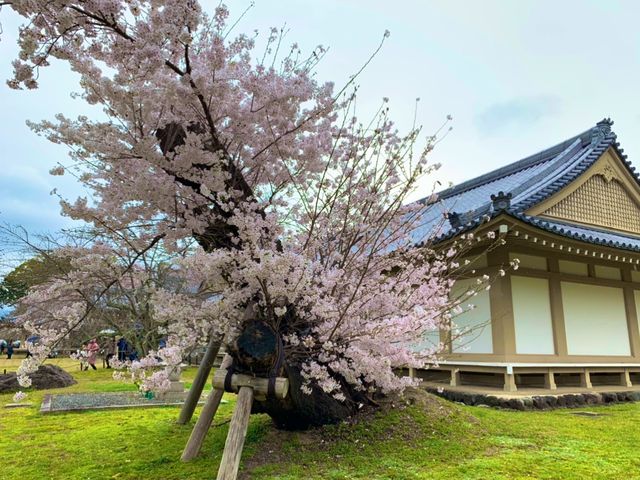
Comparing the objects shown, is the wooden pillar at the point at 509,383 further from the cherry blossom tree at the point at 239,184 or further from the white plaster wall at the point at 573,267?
the cherry blossom tree at the point at 239,184

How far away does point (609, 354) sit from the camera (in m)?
9.23

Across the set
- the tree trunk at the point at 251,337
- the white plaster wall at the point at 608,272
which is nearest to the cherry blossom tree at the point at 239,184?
the tree trunk at the point at 251,337

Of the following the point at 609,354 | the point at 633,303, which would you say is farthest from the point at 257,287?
the point at 633,303

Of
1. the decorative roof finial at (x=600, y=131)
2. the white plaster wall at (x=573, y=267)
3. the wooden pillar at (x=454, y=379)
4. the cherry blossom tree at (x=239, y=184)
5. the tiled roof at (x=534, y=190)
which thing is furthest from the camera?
the decorative roof finial at (x=600, y=131)

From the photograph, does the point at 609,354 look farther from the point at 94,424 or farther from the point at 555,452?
the point at 94,424

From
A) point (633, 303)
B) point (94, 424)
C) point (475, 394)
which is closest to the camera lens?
point (94, 424)

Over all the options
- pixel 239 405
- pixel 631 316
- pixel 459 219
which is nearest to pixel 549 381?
pixel 631 316

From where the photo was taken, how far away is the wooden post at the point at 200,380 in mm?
4986

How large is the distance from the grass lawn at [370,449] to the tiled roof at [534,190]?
2.59m

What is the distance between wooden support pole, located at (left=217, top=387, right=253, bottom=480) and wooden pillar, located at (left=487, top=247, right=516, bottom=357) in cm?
571

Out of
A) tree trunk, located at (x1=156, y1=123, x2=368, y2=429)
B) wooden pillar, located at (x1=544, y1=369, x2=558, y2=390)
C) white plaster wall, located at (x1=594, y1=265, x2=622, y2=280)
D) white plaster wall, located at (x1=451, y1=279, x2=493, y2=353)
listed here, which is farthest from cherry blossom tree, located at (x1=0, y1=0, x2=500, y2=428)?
white plaster wall, located at (x1=594, y1=265, x2=622, y2=280)

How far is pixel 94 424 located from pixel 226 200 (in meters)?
4.87

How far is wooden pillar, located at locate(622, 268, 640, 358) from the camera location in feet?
31.5

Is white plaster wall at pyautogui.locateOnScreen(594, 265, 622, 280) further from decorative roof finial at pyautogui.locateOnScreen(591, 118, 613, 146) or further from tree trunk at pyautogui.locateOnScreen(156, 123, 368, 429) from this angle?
tree trunk at pyautogui.locateOnScreen(156, 123, 368, 429)
